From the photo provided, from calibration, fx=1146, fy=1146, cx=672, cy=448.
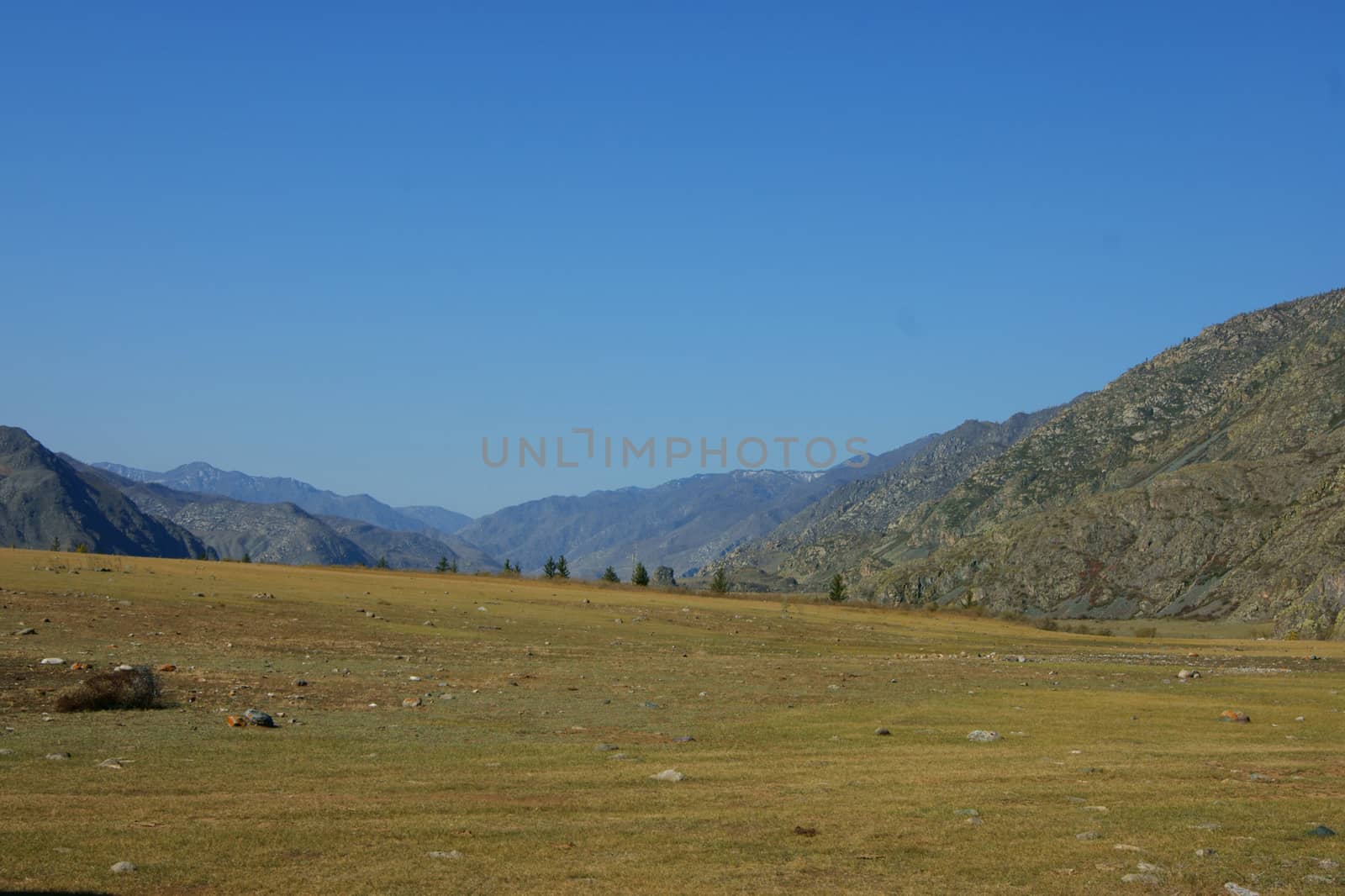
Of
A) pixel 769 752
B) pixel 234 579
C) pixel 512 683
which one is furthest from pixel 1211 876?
pixel 234 579

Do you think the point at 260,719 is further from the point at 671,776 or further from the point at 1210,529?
the point at 1210,529

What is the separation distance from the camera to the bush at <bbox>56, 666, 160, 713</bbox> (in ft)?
64.6

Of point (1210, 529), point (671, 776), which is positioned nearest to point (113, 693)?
point (671, 776)

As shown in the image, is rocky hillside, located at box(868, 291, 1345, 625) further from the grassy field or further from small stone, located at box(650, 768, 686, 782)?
small stone, located at box(650, 768, 686, 782)

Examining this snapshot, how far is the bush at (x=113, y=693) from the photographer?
19703 mm

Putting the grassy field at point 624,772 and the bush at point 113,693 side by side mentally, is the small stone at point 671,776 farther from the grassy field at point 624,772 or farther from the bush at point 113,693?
the bush at point 113,693

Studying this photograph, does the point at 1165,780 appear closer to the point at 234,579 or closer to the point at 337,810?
the point at 337,810

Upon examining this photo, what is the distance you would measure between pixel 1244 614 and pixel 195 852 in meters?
135

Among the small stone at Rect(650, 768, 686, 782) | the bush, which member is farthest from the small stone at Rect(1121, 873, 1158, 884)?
the bush

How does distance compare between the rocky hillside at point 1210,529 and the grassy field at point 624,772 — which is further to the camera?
the rocky hillside at point 1210,529

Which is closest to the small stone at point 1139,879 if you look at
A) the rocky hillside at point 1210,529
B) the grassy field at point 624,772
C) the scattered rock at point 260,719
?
the grassy field at point 624,772

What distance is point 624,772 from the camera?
16.1m

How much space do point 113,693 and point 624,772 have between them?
9.73m

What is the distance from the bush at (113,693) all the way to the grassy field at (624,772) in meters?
0.50
